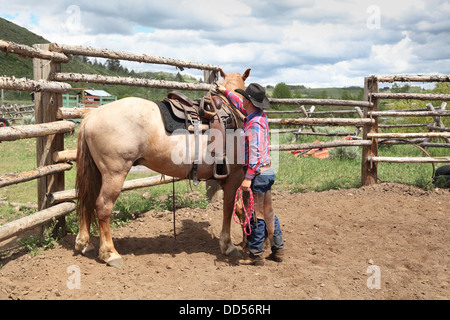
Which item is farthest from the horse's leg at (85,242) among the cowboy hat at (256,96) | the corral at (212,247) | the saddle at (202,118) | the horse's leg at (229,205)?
the cowboy hat at (256,96)

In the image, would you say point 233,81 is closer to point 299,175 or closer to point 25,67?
point 299,175

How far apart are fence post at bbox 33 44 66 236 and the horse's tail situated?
615mm

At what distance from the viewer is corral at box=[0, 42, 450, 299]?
11.7 ft

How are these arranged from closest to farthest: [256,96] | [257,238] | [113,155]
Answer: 1. [113,155]
2. [256,96]
3. [257,238]

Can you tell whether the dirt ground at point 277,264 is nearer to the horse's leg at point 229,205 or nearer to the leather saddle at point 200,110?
the horse's leg at point 229,205

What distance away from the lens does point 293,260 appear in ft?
14.5

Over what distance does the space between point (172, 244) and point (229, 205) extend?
0.95 meters

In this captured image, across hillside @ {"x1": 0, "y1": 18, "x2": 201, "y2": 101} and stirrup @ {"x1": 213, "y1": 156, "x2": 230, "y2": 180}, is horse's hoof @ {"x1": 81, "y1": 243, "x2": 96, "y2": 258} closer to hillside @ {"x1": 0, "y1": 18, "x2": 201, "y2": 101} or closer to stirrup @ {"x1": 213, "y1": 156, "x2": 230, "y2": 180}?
stirrup @ {"x1": 213, "y1": 156, "x2": 230, "y2": 180}

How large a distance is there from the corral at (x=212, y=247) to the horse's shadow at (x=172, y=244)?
0.01m

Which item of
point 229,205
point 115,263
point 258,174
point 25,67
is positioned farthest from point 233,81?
point 25,67

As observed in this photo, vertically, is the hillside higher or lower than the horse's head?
higher

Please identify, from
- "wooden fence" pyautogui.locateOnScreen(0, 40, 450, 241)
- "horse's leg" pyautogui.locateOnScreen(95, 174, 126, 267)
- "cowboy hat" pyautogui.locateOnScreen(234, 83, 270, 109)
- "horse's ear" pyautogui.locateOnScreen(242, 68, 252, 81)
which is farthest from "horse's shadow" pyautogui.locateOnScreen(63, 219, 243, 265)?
"horse's ear" pyautogui.locateOnScreen(242, 68, 252, 81)

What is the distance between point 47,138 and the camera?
4.70 m

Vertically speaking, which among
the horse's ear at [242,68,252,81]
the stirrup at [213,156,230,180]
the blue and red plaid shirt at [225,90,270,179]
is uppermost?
the horse's ear at [242,68,252,81]
